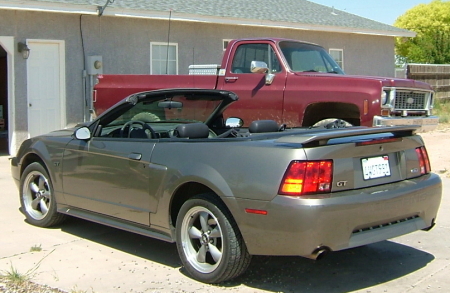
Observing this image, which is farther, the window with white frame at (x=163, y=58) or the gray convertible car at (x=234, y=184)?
the window with white frame at (x=163, y=58)

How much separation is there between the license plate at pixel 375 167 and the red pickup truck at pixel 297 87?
375cm

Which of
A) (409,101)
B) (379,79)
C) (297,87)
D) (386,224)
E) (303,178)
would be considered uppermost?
(379,79)

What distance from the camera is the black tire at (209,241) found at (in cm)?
505

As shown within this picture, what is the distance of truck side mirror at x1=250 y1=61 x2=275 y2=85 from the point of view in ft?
32.8

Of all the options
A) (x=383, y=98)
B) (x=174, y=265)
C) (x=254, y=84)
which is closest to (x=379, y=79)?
(x=383, y=98)

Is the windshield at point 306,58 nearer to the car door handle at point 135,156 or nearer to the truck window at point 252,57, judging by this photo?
the truck window at point 252,57

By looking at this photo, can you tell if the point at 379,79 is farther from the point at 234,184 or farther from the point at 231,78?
the point at 234,184

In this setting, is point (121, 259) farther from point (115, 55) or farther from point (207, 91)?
point (115, 55)

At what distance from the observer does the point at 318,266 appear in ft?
18.9

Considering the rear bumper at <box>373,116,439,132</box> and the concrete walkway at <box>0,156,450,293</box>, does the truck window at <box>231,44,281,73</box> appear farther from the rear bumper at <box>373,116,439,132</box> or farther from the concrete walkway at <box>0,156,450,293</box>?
the concrete walkway at <box>0,156,450,293</box>

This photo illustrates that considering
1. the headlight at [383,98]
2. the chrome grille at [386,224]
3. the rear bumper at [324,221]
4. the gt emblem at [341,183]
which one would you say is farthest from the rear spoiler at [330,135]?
the headlight at [383,98]

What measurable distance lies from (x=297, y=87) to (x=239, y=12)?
7.84m

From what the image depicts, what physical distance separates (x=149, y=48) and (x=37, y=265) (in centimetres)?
1026

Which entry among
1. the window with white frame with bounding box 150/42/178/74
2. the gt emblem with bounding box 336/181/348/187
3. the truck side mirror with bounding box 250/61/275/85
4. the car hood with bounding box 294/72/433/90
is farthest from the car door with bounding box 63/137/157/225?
the window with white frame with bounding box 150/42/178/74
